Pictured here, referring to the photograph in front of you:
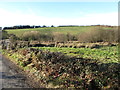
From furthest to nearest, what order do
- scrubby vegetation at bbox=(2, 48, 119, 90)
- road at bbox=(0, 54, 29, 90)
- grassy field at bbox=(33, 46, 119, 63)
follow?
1. grassy field at bbox=(33, 46, 119, 63)
2. road at bbox=(0, 54, 29, 90)
3. scrubby vegetation at bbox=(2, 48, 119, 90)

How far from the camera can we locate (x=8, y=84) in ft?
22.8

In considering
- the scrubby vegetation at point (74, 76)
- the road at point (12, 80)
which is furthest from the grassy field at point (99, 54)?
the road at point (12, 80)

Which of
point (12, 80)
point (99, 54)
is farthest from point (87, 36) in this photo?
point (12, 80)

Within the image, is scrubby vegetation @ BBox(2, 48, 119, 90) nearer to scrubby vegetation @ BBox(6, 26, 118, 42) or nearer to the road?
the road

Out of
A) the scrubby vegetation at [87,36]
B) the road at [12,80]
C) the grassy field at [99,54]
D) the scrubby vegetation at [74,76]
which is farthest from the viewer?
the scrubby vegetation at [87,36]

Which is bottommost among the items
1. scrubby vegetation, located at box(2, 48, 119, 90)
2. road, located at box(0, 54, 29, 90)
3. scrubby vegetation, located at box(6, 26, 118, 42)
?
road, located at box(0, 54, 29, 90)

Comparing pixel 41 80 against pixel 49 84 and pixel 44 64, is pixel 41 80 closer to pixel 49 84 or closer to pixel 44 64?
pixel 49 84

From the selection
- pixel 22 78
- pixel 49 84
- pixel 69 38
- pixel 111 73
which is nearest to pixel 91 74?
pixel 111 73

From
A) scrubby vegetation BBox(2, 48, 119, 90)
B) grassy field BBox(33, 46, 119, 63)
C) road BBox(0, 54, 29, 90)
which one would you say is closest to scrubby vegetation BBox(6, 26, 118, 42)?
grassy field BBox(33, 46, 119, 63)

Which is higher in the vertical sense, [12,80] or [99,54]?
[99,54]

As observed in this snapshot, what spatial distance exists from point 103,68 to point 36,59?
4695mm

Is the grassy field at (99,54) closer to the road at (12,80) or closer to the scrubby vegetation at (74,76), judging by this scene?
the scrubby vegetation at (74,76)

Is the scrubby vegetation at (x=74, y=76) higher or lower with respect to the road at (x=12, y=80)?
higher

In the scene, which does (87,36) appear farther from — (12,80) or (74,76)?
(12,80)
